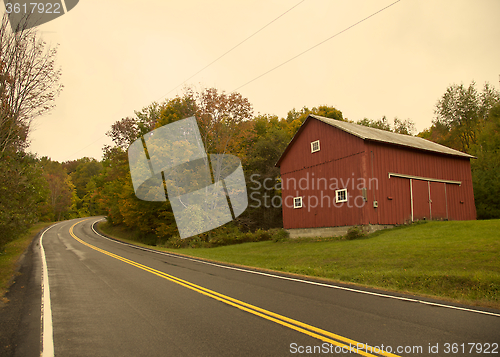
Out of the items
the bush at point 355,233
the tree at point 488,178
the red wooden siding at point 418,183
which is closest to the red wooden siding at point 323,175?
the bush at point 355,233

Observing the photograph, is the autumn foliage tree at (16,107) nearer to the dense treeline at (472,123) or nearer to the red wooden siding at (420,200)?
the red wooden siding at (420,200)

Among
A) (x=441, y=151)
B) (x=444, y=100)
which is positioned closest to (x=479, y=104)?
(x=444, y=100)

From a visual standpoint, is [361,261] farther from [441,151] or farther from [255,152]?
[255,152]

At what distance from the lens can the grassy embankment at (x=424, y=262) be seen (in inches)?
311

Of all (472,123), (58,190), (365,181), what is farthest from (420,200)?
(58,190)

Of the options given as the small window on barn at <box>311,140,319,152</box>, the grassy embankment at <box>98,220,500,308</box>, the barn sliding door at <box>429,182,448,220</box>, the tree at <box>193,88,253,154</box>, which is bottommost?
the grassy embankment at <box>98,220,500,308</box>

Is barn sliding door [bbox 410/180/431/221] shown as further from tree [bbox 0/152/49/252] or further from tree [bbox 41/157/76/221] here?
tree [bbox 41/157/76/221]

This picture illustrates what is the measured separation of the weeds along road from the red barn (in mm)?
11766

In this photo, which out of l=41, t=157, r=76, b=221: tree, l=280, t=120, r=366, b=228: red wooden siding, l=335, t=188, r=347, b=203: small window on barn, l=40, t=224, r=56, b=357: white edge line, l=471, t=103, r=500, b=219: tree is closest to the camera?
l=40, t=224, r=56, b=357: white edge line

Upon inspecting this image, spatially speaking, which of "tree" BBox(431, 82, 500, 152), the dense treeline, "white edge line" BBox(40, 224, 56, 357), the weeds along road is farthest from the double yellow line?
"tree" BBox(431, 82, 500, 152)

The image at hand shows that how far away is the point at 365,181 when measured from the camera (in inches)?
734

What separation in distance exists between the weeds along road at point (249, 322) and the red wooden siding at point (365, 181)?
11791 millimetres

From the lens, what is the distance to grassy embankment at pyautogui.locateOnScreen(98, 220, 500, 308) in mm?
7910

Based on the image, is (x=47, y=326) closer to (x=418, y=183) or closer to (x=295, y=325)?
(x=295, y=325)
